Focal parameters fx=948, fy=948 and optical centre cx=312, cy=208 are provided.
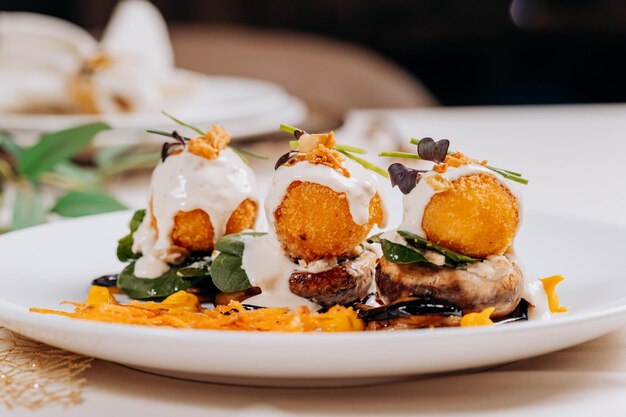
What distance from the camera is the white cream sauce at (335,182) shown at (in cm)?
123

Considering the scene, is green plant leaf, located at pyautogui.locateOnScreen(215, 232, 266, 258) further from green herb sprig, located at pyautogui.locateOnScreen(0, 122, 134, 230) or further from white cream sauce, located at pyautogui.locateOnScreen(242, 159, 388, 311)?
green herb sprig, located at pyautogui.locateOnScreen(0, 122, 134, 230)

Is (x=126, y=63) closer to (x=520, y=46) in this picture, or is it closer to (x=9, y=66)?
(x=9, y=66)

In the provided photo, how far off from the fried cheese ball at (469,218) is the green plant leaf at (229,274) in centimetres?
27

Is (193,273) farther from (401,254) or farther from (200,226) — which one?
(401,254)

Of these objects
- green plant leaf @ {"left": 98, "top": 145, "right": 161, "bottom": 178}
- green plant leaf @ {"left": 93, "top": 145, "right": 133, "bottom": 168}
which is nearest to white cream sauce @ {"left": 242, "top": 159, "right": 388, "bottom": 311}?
green plant leaf @ {"left": 98, "top": 145, "right": 161, "bottom": 178}

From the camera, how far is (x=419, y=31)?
6.48m

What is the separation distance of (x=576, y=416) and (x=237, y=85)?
293 centimetres

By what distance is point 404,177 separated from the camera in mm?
1237

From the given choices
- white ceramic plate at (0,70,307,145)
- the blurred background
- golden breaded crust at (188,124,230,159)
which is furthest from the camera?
the blurred background

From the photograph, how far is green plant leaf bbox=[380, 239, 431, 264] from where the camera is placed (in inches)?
47.0

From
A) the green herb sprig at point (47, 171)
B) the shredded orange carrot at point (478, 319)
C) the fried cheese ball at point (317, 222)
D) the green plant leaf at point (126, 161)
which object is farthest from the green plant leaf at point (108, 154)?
the shredded orange carrot at point (478, 319)

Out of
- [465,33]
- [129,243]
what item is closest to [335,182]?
[129,243]

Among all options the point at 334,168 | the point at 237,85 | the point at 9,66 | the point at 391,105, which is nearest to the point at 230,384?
the point at 334,168

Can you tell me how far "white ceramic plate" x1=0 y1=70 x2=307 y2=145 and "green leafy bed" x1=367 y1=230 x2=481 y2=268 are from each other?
1.48 metres
